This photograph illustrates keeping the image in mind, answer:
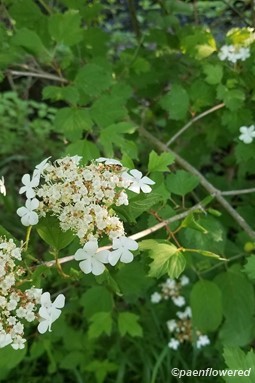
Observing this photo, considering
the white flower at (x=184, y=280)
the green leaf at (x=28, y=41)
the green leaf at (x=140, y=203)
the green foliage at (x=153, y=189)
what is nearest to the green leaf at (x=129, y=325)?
the green foliage at (x=153, y=189)

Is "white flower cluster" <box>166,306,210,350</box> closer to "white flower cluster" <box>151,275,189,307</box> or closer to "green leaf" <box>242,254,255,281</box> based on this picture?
"white flower cluster" <box>151,275,189,307</box>

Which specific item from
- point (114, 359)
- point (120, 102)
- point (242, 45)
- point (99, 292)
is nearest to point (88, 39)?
point (120, 102)

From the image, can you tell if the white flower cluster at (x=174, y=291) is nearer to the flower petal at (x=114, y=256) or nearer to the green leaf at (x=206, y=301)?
the green leaf at (x=206, y=301)

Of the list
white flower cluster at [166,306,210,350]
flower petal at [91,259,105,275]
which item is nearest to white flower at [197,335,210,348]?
white flower cluster at [166,306,210,350]

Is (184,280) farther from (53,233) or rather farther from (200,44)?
(53,233)

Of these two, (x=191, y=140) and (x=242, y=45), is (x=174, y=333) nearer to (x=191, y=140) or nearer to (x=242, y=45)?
(x=191, y=140)
